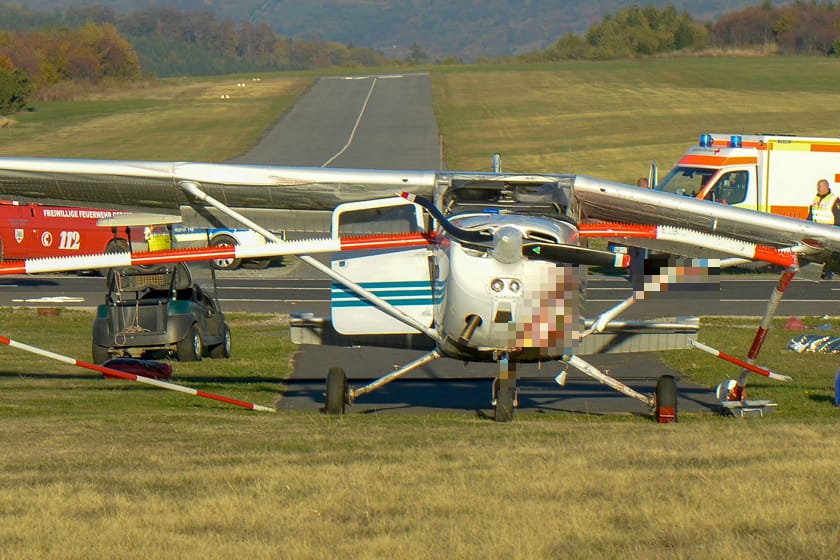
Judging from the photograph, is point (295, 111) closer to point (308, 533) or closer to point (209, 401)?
point (209, 401)

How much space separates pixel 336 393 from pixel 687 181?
2000cm

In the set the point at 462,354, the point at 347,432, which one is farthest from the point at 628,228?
the point at 347,432

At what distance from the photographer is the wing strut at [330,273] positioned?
11539mm

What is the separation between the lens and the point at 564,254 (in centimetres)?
985

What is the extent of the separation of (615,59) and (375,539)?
11934 cm

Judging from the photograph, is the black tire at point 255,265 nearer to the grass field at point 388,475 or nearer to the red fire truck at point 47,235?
the red fire truck at point 47,235

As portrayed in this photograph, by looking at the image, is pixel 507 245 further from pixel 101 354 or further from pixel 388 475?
pixel 101 354

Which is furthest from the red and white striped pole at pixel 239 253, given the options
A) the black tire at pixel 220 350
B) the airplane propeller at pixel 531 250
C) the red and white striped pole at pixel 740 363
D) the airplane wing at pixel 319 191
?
the black tire at pixel 220 350

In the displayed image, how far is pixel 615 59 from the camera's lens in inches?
4783

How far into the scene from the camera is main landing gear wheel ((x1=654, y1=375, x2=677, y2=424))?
462 inches

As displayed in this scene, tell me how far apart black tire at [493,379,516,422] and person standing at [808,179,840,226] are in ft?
54.9

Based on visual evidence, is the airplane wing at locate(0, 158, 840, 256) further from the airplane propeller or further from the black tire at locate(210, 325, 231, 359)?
the black tire at locate(210, 325, 231, 359)

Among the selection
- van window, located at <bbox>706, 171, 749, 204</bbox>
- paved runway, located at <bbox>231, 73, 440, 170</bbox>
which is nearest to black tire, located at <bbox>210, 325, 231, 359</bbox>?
van window, located at <bbox>706, 171, 749, 204</bbox>

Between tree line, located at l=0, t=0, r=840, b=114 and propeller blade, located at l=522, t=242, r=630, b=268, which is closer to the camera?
propeller blade, located at l=522, t=242, r=630, b=268
